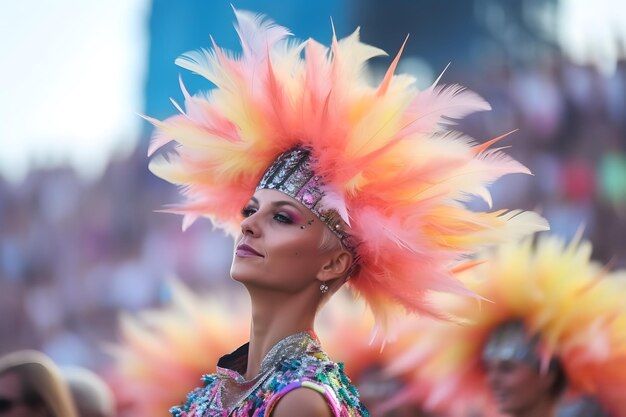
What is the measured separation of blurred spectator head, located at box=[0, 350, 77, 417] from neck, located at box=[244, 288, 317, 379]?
1741mm

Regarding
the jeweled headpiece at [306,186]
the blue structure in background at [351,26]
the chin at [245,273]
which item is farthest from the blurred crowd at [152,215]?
the chin at [245,273]

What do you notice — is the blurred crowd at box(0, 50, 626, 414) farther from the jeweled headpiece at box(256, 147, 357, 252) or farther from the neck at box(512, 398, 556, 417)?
the jeweled headpiece at box(256, 147, 357, 252)

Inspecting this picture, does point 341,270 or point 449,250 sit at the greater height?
point 449,250

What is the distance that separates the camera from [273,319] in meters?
2.50

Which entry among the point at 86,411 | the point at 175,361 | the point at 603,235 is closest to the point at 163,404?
the point at 175,361

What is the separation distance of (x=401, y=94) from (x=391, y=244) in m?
0.43

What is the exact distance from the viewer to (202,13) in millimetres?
19719

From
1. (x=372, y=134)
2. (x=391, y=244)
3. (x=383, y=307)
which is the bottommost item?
(x=383, y=307)

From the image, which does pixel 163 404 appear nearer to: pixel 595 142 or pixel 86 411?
A: pixel 86 411

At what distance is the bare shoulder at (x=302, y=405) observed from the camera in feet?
6.97

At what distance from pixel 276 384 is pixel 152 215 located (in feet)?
31.0

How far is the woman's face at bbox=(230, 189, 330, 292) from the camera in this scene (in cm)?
246

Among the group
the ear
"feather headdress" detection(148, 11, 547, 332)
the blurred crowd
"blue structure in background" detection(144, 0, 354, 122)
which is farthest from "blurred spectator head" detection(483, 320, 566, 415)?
"blue structure in background" detection(144, 0, 354, 122)

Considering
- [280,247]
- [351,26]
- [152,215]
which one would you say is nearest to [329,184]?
[280,247]
